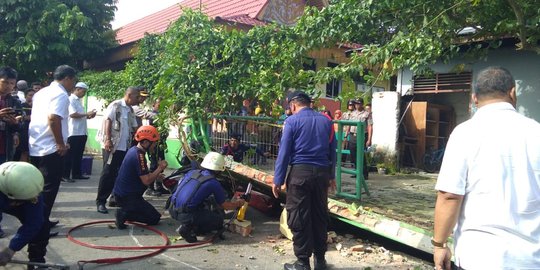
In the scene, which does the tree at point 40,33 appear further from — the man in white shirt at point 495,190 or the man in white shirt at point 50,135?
the man in white shirt at point 495,190

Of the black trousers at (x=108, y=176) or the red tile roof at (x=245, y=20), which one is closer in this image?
the black trousers at (x=108, y=176)

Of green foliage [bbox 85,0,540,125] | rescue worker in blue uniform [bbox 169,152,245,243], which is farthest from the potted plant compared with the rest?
rescue worker in blue uniform [bbox 169,152,245,243]

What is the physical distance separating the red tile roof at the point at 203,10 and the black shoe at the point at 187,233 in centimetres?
616

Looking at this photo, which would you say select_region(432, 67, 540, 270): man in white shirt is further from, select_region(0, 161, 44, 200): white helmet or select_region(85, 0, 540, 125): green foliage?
select_region(85, 0, 540, 125): green foliage

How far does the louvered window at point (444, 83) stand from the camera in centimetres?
1052

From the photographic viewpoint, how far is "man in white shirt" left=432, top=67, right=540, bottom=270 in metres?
2.27

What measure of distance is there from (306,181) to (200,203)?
142 centimetres

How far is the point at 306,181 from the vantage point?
4480 mm

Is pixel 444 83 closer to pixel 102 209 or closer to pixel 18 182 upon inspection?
pixel 102 209

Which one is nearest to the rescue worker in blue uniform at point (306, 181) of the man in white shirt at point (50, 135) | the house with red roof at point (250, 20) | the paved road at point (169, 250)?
the paved road at point (169, 250)

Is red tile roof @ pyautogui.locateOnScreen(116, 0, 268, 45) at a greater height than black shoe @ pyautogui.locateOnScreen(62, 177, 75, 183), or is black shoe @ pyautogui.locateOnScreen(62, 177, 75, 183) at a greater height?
red tile roof @ pyautogui.locateOnScreen(116, 0, 268, 45)

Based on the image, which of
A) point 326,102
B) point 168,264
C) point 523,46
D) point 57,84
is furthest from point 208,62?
point 326,102

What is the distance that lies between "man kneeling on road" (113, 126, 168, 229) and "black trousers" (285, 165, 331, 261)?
6.42 ft

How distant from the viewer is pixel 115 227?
18.7 feet
